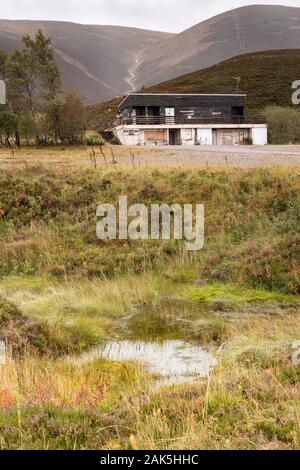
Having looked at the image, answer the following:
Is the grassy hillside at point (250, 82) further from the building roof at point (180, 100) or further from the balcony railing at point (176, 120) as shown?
the balcony railing at point (176, 120)

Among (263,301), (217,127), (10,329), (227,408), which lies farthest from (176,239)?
(217,127)

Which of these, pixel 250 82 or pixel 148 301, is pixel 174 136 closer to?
pixel 250 82

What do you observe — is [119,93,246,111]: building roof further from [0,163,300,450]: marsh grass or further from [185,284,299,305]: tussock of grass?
[185,284,299,305]: tussock of grass

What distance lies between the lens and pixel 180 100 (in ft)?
233

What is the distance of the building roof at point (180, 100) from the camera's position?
6981cm

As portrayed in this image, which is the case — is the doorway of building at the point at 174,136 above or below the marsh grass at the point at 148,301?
above

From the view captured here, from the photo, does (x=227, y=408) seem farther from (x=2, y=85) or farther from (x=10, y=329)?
(x=2, y=85)

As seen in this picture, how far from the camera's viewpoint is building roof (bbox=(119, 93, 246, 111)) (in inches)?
2749

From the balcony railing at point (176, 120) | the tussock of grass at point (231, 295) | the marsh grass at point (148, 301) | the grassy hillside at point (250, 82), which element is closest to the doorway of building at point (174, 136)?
the balcony railing at point (176, 120)

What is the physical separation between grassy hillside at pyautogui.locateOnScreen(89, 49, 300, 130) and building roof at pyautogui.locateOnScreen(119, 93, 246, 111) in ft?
24.5

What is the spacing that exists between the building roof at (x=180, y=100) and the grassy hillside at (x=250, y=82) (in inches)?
294

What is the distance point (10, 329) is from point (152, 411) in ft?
16.1

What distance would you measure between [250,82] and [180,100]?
27.8 meters

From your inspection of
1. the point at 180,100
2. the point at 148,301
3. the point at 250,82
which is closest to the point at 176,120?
the point at 180,100
